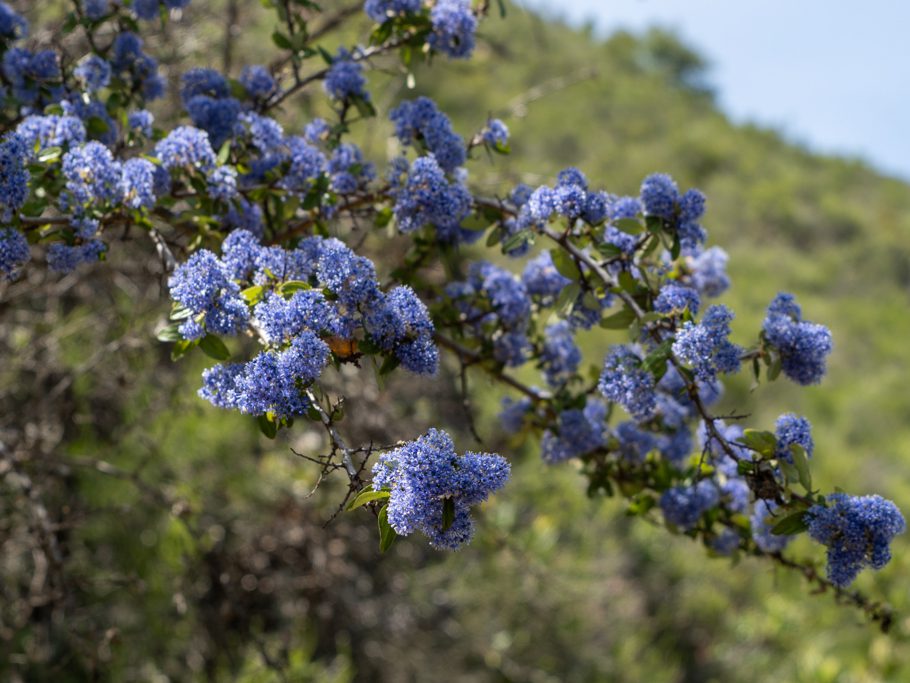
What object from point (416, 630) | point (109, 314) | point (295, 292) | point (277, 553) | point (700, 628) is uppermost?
point (295, 292)

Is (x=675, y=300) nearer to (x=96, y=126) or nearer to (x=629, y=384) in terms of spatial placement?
(x=629, y=384)

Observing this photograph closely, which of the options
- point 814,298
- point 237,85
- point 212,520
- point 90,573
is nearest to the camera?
point 237,85

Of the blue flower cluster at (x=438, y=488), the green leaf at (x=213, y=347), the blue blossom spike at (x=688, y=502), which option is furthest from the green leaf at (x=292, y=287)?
the blue blossom spike at (x=688, y=502)

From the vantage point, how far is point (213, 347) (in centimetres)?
162

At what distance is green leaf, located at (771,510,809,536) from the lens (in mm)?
1686

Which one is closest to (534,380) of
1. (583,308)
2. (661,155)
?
(583,308)

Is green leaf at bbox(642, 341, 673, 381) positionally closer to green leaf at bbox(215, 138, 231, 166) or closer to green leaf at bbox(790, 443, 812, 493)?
green leaf at bbox(790, 443, 812, 493)

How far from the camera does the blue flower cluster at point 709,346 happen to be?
171 centimetres

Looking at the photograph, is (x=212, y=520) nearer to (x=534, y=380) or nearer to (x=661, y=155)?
(x=534, y=380)

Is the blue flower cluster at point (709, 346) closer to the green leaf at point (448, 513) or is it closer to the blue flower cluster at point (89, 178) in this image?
the green leaf at point (448, 513)

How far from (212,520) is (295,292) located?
2616 mm

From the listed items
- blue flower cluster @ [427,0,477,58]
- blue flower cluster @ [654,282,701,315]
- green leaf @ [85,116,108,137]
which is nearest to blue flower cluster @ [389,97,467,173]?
blue flower cluster @ [427,0,477,58]

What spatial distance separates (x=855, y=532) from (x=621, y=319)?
67cm

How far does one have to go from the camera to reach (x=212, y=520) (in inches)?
152
